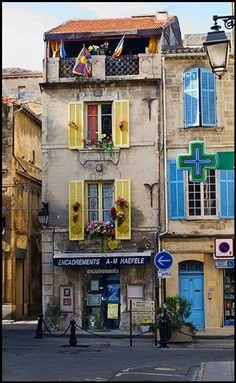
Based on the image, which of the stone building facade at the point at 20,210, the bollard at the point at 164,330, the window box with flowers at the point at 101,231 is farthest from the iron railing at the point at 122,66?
the bollard at the point at 164,330

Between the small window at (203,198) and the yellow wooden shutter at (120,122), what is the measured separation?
273cm

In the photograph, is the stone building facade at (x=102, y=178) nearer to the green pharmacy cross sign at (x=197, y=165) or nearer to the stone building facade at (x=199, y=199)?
the stone building facade at (x=199, y=199)

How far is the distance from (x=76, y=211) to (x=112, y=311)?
3.57 metres

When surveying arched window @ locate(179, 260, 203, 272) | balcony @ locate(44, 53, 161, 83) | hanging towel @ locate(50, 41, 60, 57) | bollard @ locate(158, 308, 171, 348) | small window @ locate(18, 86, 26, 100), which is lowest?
bollard @ locate(158, 308, 171, 348)

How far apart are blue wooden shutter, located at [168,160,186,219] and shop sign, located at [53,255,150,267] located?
5.77 ft

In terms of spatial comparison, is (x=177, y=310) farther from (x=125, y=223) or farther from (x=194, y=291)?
(x=125, y=223)

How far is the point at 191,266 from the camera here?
25719mm

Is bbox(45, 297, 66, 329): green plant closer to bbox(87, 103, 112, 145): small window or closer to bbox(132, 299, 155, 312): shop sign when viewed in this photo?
bbox(132, 299, 155, 312): shop sign

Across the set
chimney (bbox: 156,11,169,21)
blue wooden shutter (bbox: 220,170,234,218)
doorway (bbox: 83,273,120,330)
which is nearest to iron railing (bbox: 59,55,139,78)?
chimney (bbox: 156,11,169,21)

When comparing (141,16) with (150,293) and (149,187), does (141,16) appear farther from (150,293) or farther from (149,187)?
(150,293)

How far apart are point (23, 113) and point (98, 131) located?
719cm

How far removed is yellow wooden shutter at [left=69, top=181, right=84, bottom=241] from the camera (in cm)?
2619

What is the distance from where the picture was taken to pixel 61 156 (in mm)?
26719

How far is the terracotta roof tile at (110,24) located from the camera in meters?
27.7
